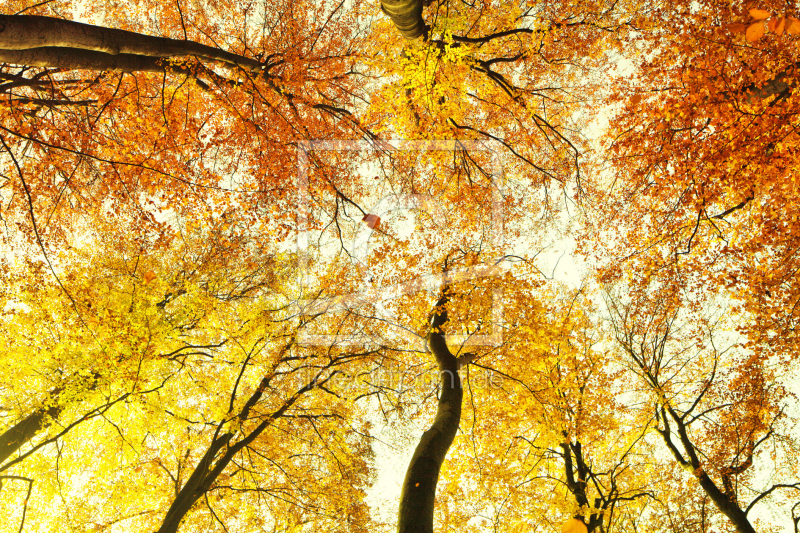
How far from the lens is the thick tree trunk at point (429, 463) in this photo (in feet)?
14.4

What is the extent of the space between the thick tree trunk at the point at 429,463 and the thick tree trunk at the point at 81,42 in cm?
607

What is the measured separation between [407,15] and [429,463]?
5.98 metres

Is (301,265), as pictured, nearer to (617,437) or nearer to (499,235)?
(499,235)

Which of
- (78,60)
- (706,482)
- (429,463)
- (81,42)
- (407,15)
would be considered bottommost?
(429,463)

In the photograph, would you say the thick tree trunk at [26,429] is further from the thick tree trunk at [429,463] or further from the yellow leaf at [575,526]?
the yellow leaf at [575,526]

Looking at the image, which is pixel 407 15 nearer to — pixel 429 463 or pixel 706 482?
pixel 429 463

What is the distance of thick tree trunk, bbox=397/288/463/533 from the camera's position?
4402 millimetres

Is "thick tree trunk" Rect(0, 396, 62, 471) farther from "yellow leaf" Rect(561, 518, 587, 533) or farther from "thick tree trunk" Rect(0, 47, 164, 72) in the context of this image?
"yellow leaf" Rect(561, 518, 587, 533)

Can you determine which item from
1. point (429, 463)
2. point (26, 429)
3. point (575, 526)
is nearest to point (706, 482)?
point (575, 526)

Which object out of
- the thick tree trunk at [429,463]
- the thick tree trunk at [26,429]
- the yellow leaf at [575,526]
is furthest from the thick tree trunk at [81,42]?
the yellow leaf at [575,526]

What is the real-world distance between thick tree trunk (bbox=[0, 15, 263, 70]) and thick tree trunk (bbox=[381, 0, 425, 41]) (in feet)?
6.98

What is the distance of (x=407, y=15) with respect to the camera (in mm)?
4781

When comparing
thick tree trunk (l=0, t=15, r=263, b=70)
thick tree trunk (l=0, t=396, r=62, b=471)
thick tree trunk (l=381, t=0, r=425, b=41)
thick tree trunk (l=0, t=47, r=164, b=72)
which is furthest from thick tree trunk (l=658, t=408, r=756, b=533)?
thick tree trunk (l=0, t=396, r=62, b=471)

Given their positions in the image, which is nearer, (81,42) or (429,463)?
(81,42)
